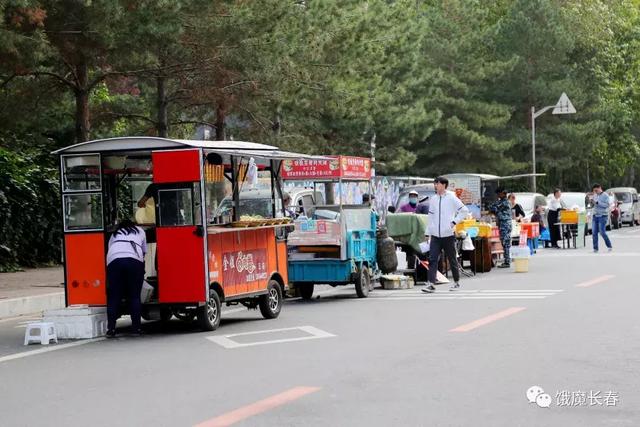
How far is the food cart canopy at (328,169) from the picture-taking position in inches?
765

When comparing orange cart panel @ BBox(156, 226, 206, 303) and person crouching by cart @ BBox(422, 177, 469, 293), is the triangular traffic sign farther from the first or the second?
orange cart panel @ BBox(156, 226, 206, 303)

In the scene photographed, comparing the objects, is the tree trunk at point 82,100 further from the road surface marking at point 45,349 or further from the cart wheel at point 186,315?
the road surface marking at point 45,349

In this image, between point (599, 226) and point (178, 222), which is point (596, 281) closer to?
point (178, 222)

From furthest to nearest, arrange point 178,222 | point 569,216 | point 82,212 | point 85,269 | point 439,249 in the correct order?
1. point 569,216
2. point 439,249
3. point 82,212
4. point 85,269
5. point 178,222

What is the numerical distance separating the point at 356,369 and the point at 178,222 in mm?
4645

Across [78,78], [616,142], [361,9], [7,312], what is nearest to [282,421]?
[7,312]

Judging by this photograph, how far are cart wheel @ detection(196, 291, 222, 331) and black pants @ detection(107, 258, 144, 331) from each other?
80cm

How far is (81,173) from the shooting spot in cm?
1532

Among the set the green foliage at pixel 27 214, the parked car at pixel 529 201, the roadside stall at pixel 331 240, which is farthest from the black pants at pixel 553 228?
the roadside stall at pixel 331 240

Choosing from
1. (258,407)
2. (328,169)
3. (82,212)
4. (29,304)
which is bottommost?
(258,407)

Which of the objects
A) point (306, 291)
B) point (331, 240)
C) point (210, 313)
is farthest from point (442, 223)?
point (210, 313)

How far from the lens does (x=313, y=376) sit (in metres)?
10.5

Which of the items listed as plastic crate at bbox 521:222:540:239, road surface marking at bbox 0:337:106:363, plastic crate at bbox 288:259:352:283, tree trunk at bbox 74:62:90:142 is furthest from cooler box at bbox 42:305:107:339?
plastic crate at bbox 521:222:540:239

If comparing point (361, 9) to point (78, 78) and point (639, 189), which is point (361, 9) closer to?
point (78, 78)
